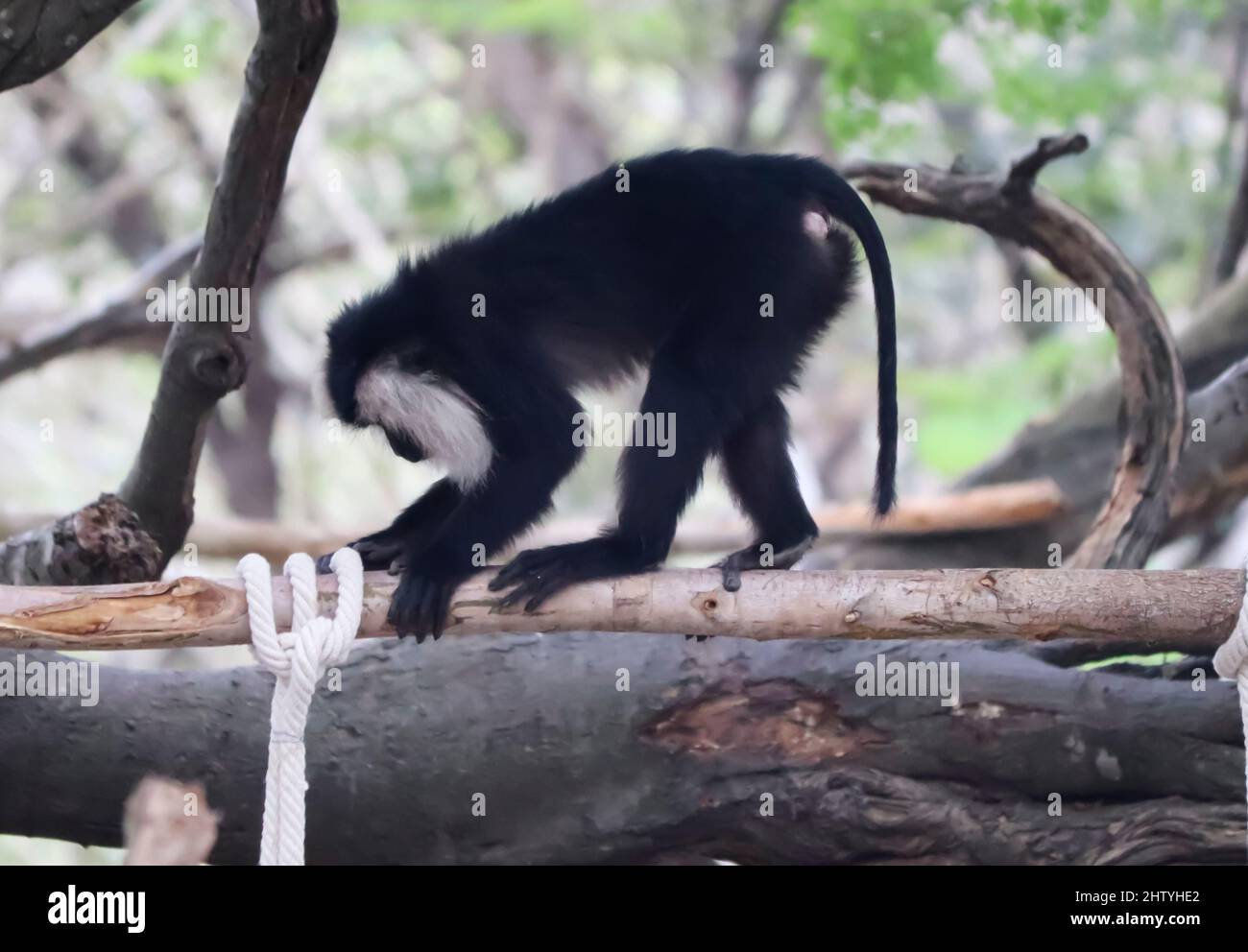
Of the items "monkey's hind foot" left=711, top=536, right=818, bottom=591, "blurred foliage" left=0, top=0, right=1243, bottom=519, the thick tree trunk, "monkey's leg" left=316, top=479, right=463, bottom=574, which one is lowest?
the thick tree trunk

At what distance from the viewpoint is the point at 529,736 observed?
3404 mm

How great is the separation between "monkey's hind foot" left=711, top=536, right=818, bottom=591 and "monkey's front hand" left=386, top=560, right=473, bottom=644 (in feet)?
2.20

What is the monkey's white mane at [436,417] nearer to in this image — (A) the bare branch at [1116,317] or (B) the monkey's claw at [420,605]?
(B) the monkey's claw at [420,605]

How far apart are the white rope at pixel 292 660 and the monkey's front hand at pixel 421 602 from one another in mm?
345

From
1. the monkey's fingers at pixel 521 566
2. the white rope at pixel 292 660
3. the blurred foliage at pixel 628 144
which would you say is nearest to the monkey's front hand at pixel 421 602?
the monkey's fingers at pixel 521 566

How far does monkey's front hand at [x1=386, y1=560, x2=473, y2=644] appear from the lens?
3.02 m

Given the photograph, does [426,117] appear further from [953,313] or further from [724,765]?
[724,765]

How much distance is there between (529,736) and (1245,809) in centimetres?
189

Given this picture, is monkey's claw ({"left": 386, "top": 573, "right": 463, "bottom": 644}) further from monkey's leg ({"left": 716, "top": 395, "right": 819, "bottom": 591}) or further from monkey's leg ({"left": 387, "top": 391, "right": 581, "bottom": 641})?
monkey's leg ({"left": 716, "top": 395, "right": 819, "bottom": 591})

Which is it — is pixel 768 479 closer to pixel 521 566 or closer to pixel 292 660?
pixel 521 566

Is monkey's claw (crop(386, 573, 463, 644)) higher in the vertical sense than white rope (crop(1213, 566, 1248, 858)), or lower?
higher

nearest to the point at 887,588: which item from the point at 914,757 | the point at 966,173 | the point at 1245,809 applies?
the point at 914,757

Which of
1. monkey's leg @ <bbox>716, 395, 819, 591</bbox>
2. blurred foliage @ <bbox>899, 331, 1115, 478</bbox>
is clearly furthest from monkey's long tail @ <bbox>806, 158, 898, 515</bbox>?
blurred foliage @ <bbox>899, 331, 1115, 478</bbox>

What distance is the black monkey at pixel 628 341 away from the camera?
364 centimetres
